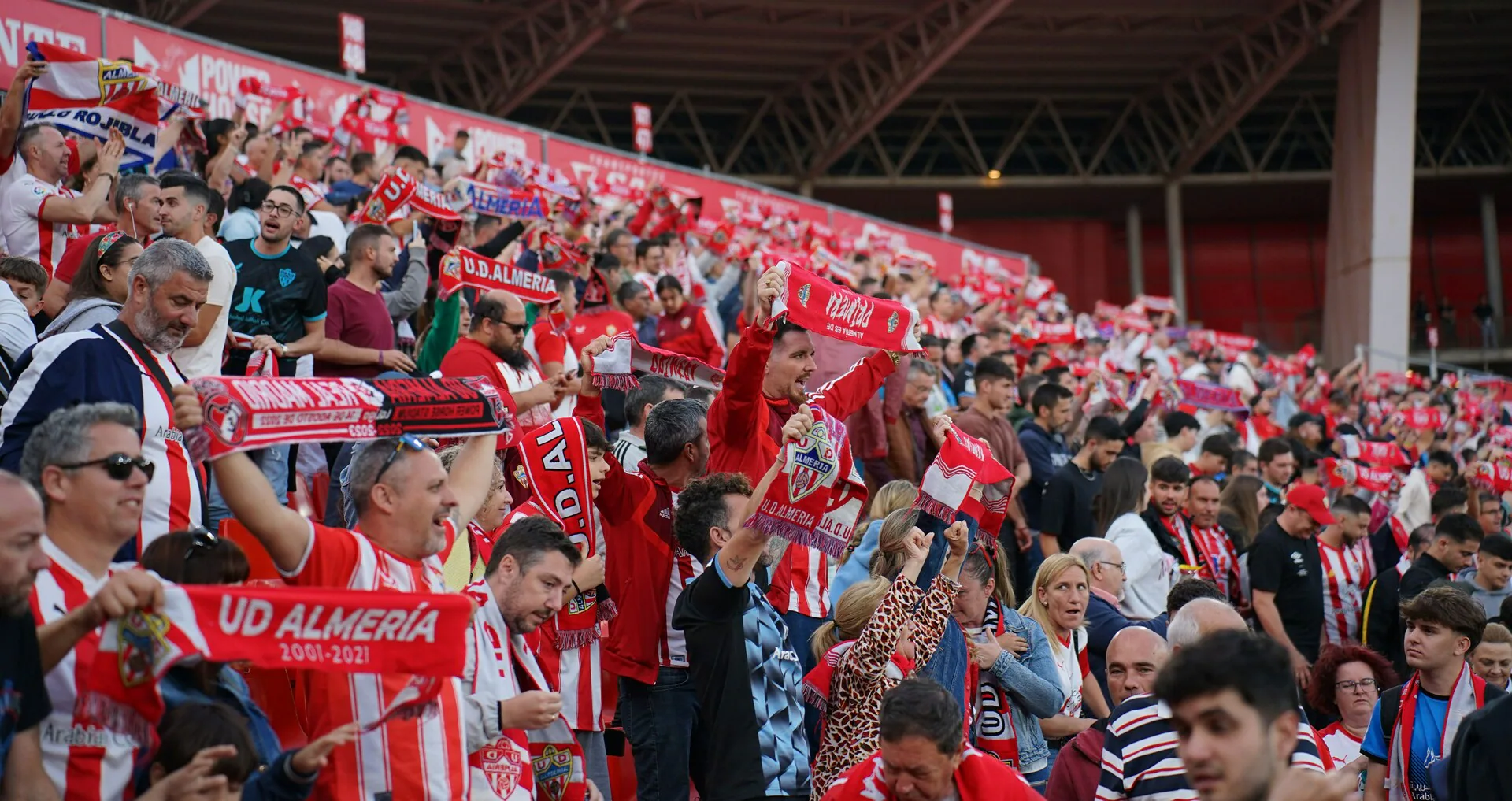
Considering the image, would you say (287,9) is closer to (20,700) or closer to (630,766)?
(630,766)

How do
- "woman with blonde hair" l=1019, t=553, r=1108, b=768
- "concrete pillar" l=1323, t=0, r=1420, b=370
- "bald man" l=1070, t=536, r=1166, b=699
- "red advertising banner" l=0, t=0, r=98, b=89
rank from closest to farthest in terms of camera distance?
"woman with blonde hair" l=1019, t=553, r=1108, b=768 < "bald man" l=1070, t=536, r=1166, b=699 < "red advertising banner" l=0, t=0, r=98, b=89 < "concrete pillar" l=1323, t=0, r=1420, b=370

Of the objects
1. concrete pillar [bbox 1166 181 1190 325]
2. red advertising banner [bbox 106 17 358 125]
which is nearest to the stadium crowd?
red advertising banner [bbox 106 17 358 125]

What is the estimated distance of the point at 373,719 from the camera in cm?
320

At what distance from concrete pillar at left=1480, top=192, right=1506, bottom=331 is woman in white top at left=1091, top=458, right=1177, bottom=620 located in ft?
105

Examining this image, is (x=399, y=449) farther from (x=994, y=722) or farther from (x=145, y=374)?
(x=994, y=722)

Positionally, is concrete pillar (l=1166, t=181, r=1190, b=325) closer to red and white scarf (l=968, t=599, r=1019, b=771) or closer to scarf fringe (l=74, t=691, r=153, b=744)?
red and white scarf (l=968, t=599, r=1019, b=771)

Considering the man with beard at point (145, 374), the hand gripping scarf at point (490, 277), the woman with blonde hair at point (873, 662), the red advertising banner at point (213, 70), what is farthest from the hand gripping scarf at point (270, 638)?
the red advertising banner at point (213, 70)

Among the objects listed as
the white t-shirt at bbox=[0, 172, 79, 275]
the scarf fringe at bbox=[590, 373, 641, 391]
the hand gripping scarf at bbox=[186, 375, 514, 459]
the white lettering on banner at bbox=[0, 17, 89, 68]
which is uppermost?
the white lettering on banner at bbox=[0, 17, 89, 68]

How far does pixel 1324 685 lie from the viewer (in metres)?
6.12

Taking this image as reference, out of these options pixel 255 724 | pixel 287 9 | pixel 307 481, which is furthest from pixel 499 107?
pixel 255 724

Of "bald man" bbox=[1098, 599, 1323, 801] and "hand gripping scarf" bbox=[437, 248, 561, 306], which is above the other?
"hand gripping scarf" bbox=[437, 248, 561, 306]

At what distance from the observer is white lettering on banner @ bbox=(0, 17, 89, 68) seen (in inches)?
428

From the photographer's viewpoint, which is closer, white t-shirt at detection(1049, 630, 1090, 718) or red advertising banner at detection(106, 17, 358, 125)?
white t-shirt at detection(1049, 630, 1090, 718)

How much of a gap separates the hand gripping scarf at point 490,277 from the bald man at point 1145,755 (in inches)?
153
